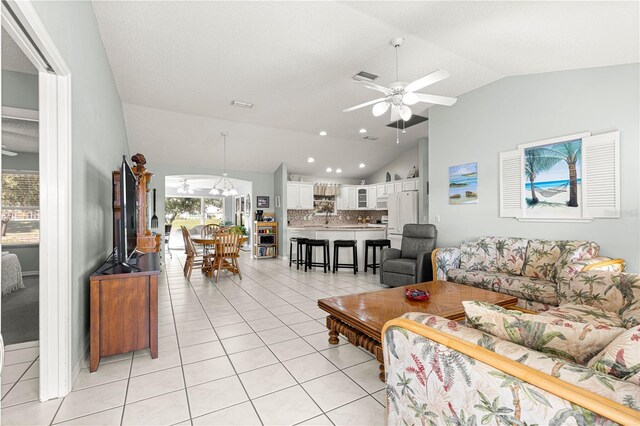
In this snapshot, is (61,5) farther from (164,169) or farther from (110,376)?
(164,169)

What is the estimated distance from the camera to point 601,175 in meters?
3.33

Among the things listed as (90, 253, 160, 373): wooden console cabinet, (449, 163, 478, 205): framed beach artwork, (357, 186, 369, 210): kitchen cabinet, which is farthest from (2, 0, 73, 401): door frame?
(357, 186, 369, 210): kitchen cabinet

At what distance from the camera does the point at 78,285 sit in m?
2.24

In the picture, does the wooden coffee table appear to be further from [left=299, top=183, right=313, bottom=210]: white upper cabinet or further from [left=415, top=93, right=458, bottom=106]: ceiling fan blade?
[left=299, top=183, right=313, bottom=210]: white upper cabinet

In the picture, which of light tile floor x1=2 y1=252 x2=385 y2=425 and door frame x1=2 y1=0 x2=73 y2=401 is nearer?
light tile floor x1=2 y1=252 x2=385 y2=425

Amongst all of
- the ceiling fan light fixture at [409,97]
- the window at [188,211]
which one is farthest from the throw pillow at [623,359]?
the window at [188,211]

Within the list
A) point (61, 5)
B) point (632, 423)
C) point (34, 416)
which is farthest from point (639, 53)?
point (34, 416)

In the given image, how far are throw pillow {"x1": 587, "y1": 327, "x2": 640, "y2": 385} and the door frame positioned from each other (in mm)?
2802

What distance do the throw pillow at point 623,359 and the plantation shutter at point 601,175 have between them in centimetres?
326

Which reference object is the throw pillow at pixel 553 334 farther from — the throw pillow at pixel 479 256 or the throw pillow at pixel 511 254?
the throw pillow at pixel 479 256

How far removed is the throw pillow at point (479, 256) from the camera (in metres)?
3.99

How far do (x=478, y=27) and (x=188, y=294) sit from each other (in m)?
5.09

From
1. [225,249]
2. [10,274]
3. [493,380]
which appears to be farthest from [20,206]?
[493,380]

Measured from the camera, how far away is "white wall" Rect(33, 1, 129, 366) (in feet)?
6.86
